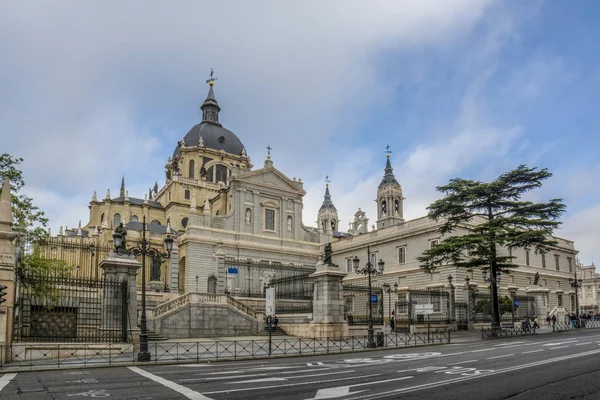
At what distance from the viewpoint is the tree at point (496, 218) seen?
113 feet

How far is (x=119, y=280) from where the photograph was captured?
2323cm

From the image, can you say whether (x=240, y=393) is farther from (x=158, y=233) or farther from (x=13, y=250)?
(x=158, y=233)

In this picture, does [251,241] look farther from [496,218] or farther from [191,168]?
[496,218]

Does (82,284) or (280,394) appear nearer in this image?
(280,394)

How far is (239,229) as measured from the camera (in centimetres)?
5972

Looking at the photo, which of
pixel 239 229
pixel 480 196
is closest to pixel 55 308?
pixel 480 196

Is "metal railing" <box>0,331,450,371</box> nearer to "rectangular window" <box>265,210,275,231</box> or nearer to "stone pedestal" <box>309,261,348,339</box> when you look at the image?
"stone pedestal" <box>309,261,348,339</box>

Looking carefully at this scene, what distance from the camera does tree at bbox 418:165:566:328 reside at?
34.3 meters

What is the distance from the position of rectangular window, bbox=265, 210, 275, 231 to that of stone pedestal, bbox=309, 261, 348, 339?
113ft

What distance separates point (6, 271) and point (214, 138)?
223ft

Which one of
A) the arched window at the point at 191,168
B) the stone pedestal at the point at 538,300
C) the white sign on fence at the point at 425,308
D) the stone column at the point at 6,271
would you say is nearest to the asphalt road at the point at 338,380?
the stone column at the point at 6,271

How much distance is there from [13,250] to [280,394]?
1231cm

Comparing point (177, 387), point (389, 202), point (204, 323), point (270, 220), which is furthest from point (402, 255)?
point (177, 387)

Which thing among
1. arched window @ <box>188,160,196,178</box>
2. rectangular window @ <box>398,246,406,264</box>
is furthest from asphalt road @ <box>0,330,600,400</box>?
arched window @ <box>188,160,196,178</box>
